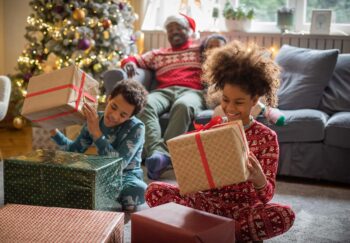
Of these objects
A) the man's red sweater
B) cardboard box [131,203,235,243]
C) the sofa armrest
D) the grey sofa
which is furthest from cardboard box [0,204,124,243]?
the man's red sweater

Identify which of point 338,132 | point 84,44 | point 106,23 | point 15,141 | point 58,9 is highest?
point 58,9

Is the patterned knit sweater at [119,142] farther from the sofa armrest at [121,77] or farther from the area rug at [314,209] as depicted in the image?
the sofa armrest at [121,77]

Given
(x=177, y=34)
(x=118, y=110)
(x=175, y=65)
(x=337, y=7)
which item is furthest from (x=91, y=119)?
(x=337, y=7)

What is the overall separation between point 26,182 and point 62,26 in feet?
7.38

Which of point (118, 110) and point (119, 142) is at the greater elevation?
point (118, 110)

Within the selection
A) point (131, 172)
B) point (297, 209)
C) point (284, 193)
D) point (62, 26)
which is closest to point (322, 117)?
point (284, 193)

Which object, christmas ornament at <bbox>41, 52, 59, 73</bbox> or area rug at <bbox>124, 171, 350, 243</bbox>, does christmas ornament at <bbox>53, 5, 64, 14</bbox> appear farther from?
area rug at <bbox>124, 171, 350, 243</bbox>

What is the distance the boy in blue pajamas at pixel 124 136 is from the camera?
2615mm

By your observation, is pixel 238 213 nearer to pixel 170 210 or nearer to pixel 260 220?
pixel 260 220

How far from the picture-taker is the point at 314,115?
3.35 meters

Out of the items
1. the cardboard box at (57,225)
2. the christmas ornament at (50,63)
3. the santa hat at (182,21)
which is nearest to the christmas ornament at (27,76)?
the christmas ornament at (50,63)

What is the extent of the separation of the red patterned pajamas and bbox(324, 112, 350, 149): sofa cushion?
1288 millimetres

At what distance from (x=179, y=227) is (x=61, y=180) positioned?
0.80 meters

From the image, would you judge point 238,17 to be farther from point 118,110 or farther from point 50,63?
Answer: point 118,110
